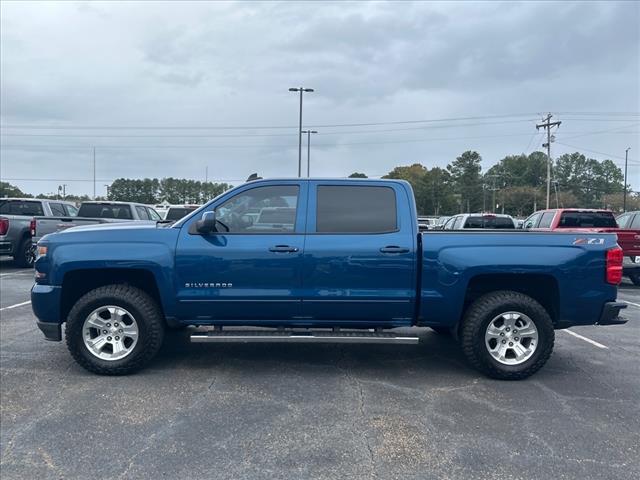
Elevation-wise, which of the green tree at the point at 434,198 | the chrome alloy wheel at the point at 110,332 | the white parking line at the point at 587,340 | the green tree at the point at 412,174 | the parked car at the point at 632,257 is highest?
the green tree at the point at 412,174

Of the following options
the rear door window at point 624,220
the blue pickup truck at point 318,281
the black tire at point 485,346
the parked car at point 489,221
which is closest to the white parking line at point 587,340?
the blue pickup truck at point 318,281

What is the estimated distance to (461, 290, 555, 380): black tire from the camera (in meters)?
4.95

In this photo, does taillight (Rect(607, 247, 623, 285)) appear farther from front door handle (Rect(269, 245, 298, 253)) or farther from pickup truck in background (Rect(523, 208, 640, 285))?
pickup truck in background (Rect(523, 208, 640, 285))

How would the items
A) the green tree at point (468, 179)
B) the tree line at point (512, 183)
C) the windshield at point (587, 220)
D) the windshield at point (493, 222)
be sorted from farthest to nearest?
the green tree at point (468, 179)
the tree line at point (512, 183)
the windshield at point (493, 222)
the windshield at point (587, 220)

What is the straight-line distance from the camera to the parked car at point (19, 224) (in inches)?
516

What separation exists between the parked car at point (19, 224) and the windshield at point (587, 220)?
12.9 m

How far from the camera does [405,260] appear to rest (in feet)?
16.1

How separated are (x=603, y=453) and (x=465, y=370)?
71.8 inches

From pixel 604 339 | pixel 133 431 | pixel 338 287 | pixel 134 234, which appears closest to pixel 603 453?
pixel 338 287

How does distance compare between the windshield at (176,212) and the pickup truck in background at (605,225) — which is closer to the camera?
the pickup truck in background at (605,225)

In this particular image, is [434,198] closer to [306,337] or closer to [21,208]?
[21,208]

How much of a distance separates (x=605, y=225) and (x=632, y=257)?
43.3 inches

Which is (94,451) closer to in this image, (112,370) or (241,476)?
(241,476)

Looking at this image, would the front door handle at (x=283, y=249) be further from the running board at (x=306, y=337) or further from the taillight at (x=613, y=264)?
the taillight at (x=613, y=264)
